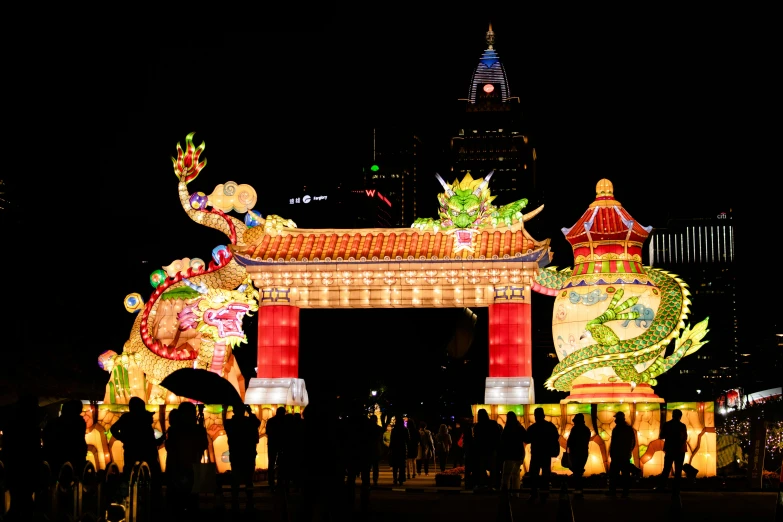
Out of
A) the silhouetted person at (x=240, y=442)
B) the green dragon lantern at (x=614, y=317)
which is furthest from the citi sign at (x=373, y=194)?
the silhouetted person at (x=240, y=442)

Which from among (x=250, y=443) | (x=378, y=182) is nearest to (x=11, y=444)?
(x=250, y=443)

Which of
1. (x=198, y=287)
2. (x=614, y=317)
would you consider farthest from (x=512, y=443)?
(x=198, y=287)

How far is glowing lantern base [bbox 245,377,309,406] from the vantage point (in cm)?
2508

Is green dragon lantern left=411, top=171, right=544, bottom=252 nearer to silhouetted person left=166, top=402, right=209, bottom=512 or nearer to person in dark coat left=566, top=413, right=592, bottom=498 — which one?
person in dark coat left=566, top=413, right=592, bottom=498

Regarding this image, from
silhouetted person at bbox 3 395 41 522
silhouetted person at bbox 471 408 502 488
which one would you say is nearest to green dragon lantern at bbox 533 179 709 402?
silhouetted person at bbox 471 408 502 488

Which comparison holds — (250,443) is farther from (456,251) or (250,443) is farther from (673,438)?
(456,251)

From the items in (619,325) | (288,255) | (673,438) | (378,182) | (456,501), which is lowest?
(456,501)

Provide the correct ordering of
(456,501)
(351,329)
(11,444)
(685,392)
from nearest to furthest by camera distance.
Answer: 1. (11,444)
2. (456,501)
3. (351,329)
4. (685,392)

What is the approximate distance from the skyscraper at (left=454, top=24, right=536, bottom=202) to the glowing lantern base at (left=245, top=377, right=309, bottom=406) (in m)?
106

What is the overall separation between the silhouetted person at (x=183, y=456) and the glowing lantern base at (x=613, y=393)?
12.8m

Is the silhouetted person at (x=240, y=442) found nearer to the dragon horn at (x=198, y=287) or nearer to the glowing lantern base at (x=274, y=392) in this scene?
the glowing lantern base at (x=274, y=392)

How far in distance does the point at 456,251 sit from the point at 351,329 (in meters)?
22.3

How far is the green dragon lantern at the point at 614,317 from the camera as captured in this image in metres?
23.0

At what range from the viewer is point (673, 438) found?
15.3 meters
